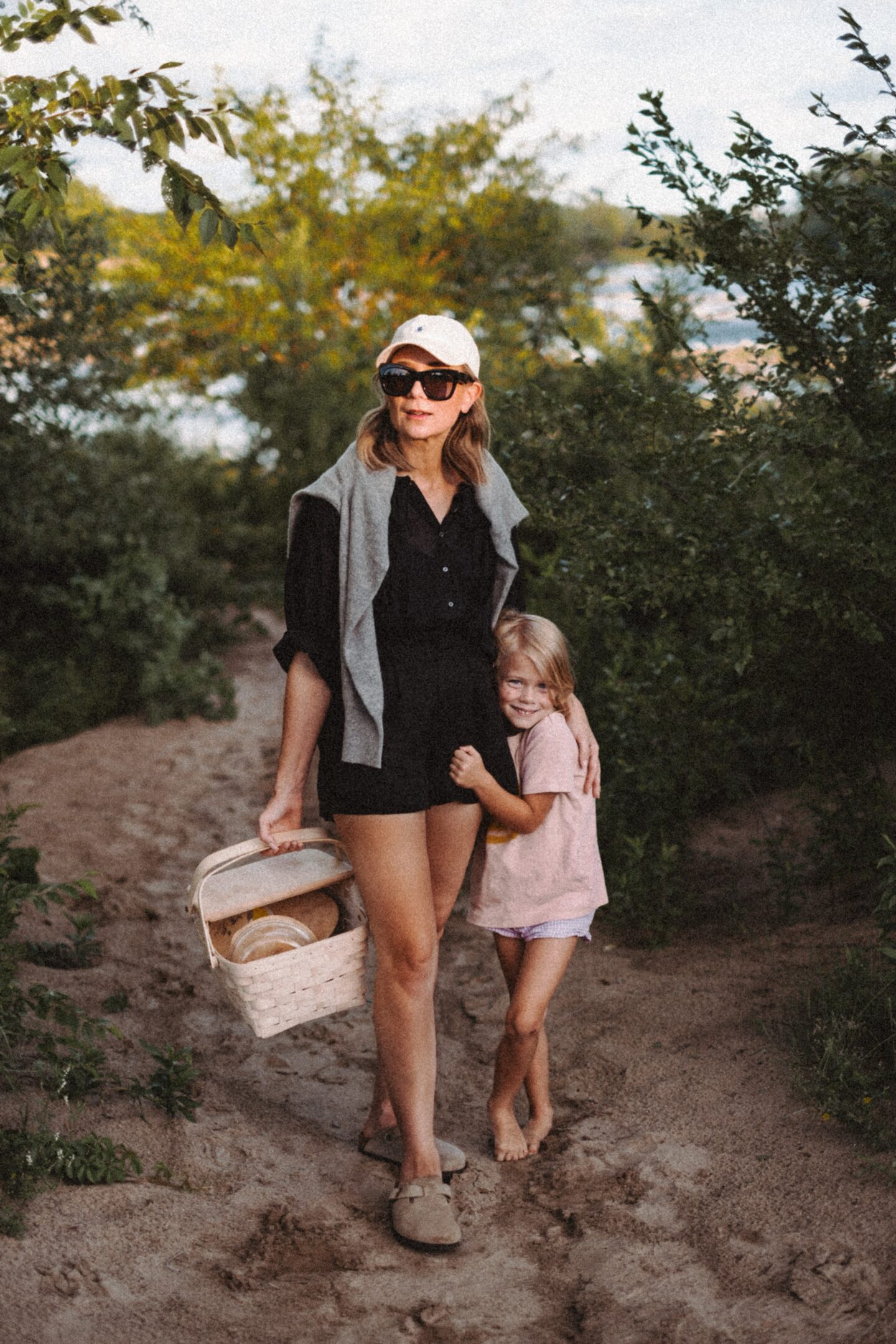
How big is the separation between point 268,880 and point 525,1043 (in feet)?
2.62

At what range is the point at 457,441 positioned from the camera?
302cm

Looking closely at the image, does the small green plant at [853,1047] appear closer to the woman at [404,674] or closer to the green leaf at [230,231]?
the woman at [404,674]

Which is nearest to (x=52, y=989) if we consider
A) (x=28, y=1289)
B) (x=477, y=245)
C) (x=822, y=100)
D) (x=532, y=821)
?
(x=28, y=1289)

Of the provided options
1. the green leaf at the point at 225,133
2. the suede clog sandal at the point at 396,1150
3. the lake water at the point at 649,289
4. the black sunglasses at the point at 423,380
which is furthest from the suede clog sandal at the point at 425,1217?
the lake water at the point at 649,289

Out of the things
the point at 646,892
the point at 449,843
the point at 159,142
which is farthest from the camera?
the point at 646,892

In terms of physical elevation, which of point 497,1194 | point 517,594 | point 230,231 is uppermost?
point 230,231

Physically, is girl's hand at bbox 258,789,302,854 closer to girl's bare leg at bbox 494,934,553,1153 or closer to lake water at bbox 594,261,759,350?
girl's bare leg at bbox 494,934,553,1153

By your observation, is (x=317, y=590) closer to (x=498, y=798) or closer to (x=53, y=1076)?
(x=498, y=798)

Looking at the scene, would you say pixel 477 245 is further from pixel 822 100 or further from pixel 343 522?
pixel 343 522

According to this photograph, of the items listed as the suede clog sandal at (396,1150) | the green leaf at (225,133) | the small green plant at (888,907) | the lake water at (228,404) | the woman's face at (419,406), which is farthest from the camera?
the lake water at (228,404)

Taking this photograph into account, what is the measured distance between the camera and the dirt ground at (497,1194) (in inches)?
100

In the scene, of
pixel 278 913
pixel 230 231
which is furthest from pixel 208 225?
pixel 278 913

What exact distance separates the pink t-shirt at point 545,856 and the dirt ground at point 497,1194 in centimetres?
69

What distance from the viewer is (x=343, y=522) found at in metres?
2.81
